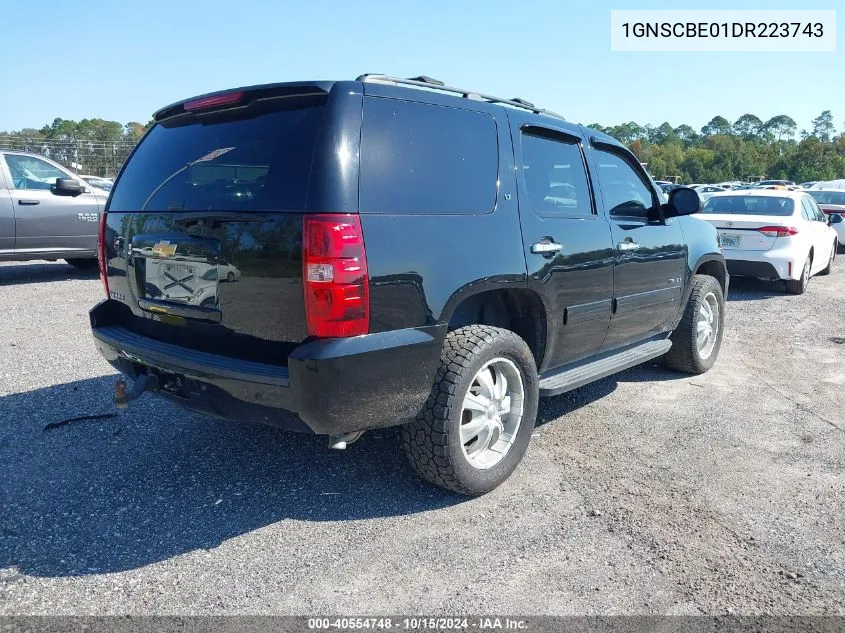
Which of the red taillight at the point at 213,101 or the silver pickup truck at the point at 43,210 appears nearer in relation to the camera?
the red taillight at the point at 213,101

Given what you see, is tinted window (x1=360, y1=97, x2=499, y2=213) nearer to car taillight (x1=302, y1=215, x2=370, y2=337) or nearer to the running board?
car taillight (x1=302, y1=215, x2=370, y2=337)

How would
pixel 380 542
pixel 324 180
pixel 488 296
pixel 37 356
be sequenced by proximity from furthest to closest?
pixel 37 356 < pixel 488 296 < pixel 380 542 < pixel 324 180

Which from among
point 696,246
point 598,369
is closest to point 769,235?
point 696,246

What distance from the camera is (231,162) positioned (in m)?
3.04

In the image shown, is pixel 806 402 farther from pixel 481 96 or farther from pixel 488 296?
pixel 481 96

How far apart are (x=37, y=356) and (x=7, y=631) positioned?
389 cm

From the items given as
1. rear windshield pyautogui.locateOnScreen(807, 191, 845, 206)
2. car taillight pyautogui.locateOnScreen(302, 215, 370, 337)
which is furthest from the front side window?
rear windshield pyautogui.locateOnScreen(807, 191, 845, 206)

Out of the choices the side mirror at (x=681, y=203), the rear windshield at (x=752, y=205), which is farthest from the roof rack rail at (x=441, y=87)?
the rear windshield at (x=752, y=205)

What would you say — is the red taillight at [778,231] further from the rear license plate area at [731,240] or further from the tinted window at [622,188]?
the tinted window at [622,188]

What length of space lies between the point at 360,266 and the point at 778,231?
28.3ft

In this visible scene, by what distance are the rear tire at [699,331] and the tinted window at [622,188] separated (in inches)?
38.8

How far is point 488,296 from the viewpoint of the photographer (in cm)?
360

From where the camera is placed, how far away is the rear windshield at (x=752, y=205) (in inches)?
400

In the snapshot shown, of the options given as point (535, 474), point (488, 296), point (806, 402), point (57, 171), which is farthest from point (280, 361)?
point (57, 171)
